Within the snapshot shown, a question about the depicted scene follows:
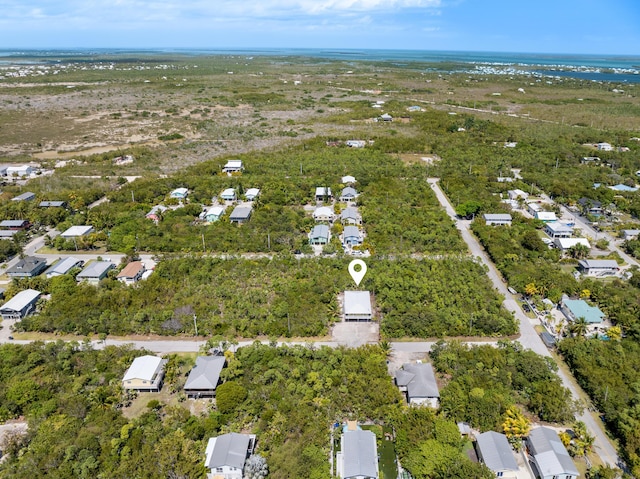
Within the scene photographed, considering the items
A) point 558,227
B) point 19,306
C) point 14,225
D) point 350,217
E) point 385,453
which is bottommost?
point 385,453

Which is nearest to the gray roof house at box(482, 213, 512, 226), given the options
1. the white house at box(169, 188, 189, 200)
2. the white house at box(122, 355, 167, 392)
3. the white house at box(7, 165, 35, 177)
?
the white house at box(169, 188, 189, 200)

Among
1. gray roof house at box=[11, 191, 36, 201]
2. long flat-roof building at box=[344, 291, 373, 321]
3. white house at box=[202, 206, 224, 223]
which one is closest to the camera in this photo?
long flat-roof building at box=[344, 291, 373, 321]

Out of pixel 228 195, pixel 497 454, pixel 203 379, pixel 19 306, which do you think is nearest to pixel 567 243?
pixel 497 454

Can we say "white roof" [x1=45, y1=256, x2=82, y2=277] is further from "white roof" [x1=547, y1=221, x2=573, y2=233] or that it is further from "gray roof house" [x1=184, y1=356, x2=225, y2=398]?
"white roof" [x1=547, y1=221, x2=573, y2=233]

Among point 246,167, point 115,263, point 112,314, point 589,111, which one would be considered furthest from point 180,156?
point 589,111

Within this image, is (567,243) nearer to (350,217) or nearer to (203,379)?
(350,217)

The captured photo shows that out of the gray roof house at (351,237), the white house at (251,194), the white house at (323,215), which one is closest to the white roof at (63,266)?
the white house at (251,194)
